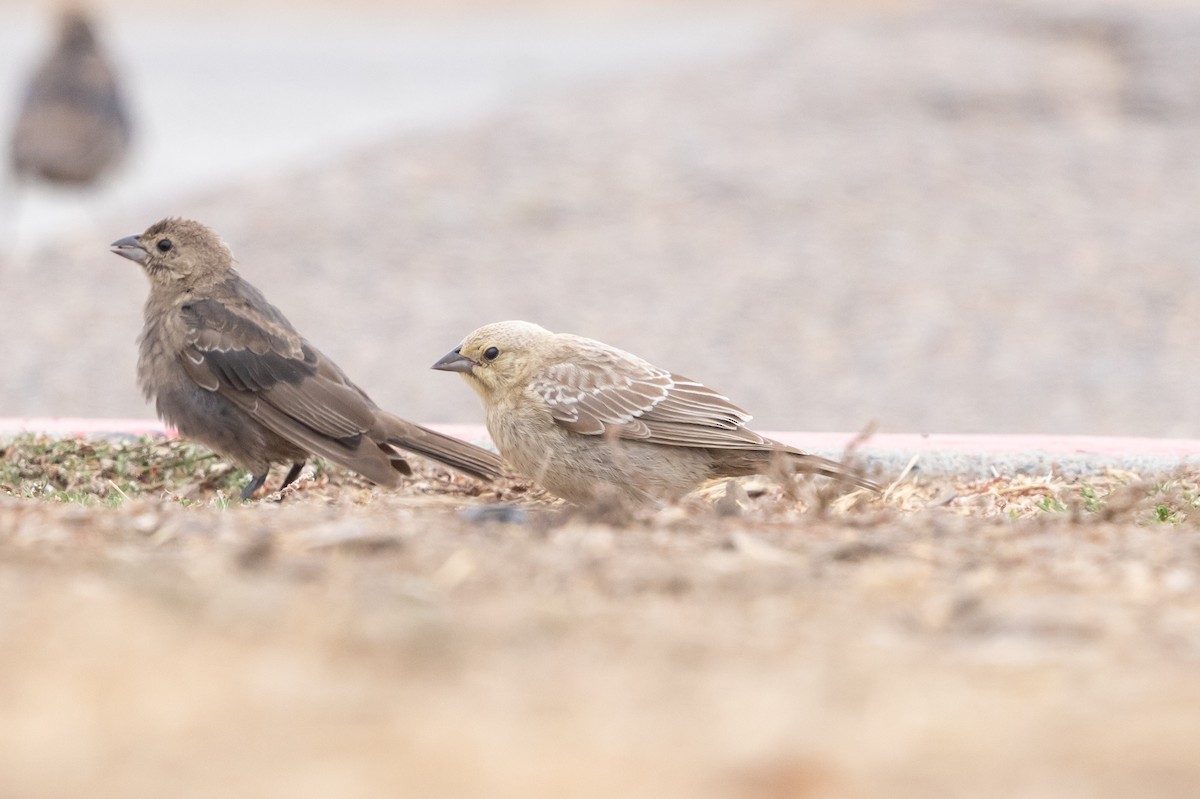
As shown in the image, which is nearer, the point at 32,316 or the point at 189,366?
the point at 189,366

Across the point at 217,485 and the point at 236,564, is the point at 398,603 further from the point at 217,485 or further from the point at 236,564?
the point at 217,485

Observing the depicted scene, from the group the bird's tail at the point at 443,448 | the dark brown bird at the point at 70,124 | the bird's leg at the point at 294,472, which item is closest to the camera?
the bird's tail at the point at 443,448

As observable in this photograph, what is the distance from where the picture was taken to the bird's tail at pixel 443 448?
6117mm

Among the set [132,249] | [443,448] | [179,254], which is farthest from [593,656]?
[132,249]

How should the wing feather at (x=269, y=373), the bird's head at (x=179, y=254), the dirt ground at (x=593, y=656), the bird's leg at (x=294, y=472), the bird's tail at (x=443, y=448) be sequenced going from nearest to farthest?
the dirt ground at (x=593, y=656), the bird's tail at (x=443, y=448), the wing feather at (x=269, y=373), the bird's leg at (x=294, y=472), the bird's head at (x=179, y=254)

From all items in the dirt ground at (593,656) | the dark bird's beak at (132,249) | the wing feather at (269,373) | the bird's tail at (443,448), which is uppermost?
the dark bird's beak at (132,249)

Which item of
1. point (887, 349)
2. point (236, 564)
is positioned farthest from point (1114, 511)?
point (887, 349)

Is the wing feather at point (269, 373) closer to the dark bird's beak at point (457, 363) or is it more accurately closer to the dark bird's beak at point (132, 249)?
the dark bird's beak at point (132, 249)

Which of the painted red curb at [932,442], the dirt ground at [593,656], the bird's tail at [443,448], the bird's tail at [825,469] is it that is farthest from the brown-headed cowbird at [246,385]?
the dirt ground at [593,656]

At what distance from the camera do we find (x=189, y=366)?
6469 millimetres

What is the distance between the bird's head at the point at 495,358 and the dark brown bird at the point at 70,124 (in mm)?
10220

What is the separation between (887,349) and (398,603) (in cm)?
866

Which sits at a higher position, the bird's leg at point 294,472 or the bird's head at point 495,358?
the bird's head at point 495,358

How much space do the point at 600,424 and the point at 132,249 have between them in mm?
2288
